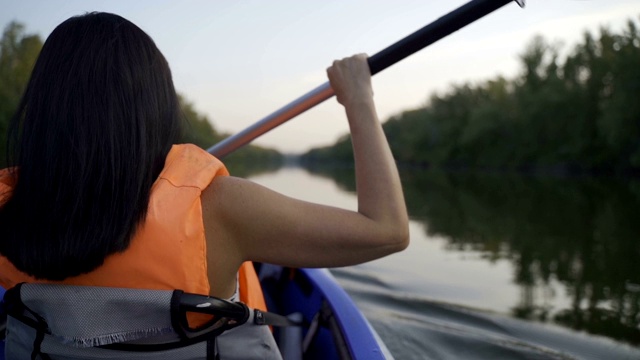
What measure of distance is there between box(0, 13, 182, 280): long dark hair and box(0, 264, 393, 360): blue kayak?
0.96 m

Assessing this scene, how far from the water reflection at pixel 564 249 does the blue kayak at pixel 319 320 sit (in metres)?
2.05

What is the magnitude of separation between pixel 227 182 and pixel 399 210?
12.7 inches

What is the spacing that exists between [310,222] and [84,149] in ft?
1.35

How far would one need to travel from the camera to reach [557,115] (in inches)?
1399

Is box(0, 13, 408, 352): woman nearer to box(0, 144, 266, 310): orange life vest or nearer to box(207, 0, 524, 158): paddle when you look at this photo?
Result: box(0, 144, 266, 310): orange life vest

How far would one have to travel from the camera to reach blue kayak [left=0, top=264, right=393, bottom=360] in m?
2.00

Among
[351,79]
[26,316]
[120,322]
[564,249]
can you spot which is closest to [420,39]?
[351,79]

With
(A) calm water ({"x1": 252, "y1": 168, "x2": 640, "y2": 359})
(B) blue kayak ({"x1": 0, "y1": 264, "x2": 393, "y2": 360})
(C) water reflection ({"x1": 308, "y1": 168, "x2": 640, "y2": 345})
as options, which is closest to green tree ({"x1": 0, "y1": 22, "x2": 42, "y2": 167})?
(C) water reflection ({"x1": 308, "y1": 168, "x2": 640, "y2": 345})

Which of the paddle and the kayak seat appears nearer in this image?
the kayak seat

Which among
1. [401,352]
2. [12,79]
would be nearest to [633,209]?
[401,352]

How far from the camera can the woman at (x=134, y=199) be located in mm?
1008

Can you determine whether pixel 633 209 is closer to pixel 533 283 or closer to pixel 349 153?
Answer: pixel 533 283

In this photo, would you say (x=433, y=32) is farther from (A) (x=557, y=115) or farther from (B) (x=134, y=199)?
(A) (x=557, y=115)

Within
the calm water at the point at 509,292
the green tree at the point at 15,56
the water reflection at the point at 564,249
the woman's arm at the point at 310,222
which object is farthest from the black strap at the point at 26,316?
the green tree at the point at 15,56
